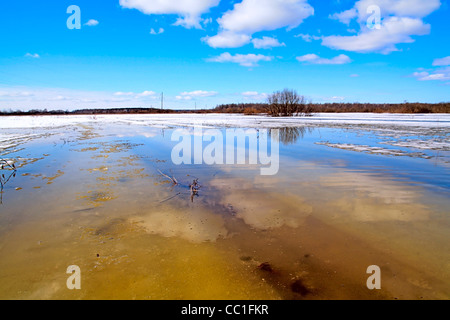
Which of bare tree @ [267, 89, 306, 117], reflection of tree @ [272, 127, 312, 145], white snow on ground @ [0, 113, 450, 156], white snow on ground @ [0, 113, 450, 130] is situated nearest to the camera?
white snow on ground @ [0, 113, 450, 156]

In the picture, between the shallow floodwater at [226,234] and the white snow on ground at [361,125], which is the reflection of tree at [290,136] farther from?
the shallow floodwater at [226,234]

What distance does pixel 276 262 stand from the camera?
2.40 m

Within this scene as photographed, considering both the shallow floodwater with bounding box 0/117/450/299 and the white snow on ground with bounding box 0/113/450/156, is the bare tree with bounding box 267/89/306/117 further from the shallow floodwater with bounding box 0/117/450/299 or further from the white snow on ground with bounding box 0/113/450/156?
the shallow floodwater with bounding box 0/117/450/299

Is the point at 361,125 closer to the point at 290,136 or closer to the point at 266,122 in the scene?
the point at 266,122

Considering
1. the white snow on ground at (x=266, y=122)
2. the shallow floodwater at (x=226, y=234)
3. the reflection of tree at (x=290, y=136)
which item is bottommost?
Answer: the shallow floodwater at (x=226, y=234)

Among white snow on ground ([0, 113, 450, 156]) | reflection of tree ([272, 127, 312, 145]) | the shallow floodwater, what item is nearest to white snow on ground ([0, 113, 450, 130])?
white snow on ground ([0, 113, 450, 156])

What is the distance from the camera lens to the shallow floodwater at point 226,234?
2.09 m

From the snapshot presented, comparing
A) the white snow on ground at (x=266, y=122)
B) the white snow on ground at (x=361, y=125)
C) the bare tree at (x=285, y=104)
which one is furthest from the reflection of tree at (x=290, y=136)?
the bare tree at (x=285, y=104)

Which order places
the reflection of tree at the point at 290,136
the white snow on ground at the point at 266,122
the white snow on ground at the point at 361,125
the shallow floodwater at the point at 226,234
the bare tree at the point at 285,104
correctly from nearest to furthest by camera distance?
the shallow floodwater at the point at 226,234 < the white snow on ground at the point at 361,125 < the reflection of tree at the point at 290,136 < the white snow on ground at the point at 266,122 < the bare tree at the point at 285,104

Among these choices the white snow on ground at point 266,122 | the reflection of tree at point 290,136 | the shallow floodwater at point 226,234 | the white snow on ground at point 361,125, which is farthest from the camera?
the white snow on ground at point 266,122

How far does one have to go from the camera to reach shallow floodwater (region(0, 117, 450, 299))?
82.2 inches

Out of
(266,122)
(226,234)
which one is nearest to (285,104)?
A: (266,122)
